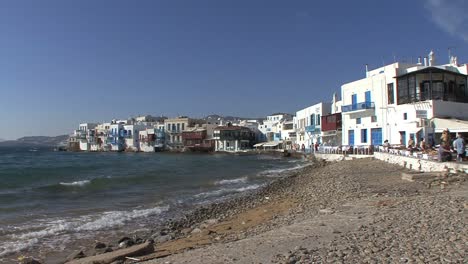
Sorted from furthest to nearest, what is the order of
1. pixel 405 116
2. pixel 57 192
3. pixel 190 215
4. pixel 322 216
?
1. pixel 405 116
2. pixel 57 192
3. pixel 190 215
4. pixel 322 216

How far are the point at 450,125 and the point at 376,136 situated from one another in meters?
10.6

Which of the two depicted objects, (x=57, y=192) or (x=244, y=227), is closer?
(x=244, y=227)

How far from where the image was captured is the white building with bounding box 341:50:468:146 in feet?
96.9

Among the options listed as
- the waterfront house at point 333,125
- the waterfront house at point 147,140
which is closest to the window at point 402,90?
the waterfront house at point 333,125

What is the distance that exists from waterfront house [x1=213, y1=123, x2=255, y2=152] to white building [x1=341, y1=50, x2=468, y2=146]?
56.2m

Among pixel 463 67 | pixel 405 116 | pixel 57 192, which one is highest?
pixel 463 67

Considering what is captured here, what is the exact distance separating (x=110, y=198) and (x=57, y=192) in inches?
216

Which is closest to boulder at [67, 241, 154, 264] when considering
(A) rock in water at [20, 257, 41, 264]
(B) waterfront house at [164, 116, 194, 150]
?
(A) rock in water at [20, 257, 41, 264]

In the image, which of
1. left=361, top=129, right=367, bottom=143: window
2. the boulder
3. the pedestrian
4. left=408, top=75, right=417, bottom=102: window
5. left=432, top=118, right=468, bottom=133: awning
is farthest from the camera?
left=361, top=129, right=367, bottom=143: window

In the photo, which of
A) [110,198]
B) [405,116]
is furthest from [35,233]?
[405,116]

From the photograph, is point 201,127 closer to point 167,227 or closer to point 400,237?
point 167,227

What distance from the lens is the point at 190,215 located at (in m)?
16.7

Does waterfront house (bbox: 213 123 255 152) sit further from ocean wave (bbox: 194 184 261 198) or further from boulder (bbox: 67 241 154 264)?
boulder (bbox: 67 241 154 264)

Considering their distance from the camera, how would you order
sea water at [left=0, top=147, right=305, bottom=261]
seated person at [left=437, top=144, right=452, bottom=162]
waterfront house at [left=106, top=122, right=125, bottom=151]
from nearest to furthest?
sea water at [left=0, top=147, right=305, bottom=261]
seated person at [left=437, top=144, right=452, bottom=162]
waterfront house at [left=106, top=122, right=125, bottom=151]
